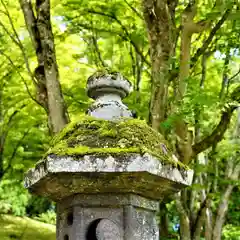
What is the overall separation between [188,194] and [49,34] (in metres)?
4.62

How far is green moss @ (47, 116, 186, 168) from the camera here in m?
2.75

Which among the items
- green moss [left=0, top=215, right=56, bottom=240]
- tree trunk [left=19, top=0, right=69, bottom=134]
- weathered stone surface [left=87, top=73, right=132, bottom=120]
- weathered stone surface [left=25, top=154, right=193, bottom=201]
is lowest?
weathered stone surface [left=25, top=154, right=193, bottom=201]

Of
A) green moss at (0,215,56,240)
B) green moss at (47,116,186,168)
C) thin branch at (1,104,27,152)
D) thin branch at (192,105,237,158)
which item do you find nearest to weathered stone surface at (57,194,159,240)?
green moss at (47,116,186,168)

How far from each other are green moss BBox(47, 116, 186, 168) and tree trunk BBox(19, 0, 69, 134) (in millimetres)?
3003

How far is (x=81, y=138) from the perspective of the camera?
Result: 2854 mm

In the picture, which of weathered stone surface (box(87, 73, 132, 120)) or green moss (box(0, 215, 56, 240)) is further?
green moss (box(0, 215, 56, 240))

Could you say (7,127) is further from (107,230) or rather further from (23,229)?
(107,230)

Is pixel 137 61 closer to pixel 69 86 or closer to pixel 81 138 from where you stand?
pixel 69 86

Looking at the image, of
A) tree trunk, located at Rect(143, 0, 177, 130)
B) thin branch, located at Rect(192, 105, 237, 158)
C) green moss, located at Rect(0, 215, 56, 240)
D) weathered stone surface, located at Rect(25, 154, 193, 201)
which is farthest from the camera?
green moss, located at Rect(0, 215, 56, 240)

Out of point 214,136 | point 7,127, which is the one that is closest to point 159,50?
point 214,136

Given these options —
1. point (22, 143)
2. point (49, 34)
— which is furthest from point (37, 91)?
point (22, 143)

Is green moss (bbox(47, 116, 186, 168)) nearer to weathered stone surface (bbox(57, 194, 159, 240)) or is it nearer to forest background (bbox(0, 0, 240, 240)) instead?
weathered stone surface (bbox(57, 194, 159, 240))

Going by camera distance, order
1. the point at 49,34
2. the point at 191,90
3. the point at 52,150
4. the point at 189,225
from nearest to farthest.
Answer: the point at 52,150
the point at 191,90
the point at 49,34
the point at 189,225

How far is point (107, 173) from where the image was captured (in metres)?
2.72
